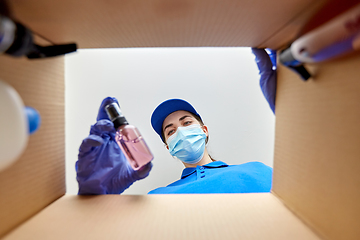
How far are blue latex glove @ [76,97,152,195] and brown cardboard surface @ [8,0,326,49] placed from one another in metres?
0.21

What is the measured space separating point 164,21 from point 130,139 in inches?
11.9

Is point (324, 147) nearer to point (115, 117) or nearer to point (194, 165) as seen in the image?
point (115, 117)

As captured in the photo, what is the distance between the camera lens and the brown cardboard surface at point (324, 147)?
12.9 inches

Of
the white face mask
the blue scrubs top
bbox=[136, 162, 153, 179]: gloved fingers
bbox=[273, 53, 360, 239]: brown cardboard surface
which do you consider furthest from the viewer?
the white face mask

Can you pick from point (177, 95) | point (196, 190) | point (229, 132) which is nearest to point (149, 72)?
point (177, 95)

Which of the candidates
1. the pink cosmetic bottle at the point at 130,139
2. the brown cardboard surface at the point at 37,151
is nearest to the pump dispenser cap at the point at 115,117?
the pink cosmetic bottle at the point at 130,139

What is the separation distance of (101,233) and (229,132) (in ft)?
3.53

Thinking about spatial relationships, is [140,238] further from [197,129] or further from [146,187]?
[146,187]

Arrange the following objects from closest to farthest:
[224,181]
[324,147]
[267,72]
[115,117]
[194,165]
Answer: [324,147] < [115,117] < [267,72] < [224,181] < [194,165]

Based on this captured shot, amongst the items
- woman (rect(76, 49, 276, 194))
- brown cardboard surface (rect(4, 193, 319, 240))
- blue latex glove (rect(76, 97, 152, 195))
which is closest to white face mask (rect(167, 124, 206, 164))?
woman (rect(76, 49, 276, 194))

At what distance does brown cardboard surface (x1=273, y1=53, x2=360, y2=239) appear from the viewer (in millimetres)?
328

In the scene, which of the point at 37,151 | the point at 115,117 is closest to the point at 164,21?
the point at 115,117

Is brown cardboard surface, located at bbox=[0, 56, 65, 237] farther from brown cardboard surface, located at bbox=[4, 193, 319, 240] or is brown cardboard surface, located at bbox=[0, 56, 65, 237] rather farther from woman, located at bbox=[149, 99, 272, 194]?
woman, located at bbox=[149, 99, 272, 194]

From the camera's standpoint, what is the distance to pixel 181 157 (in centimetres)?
109
